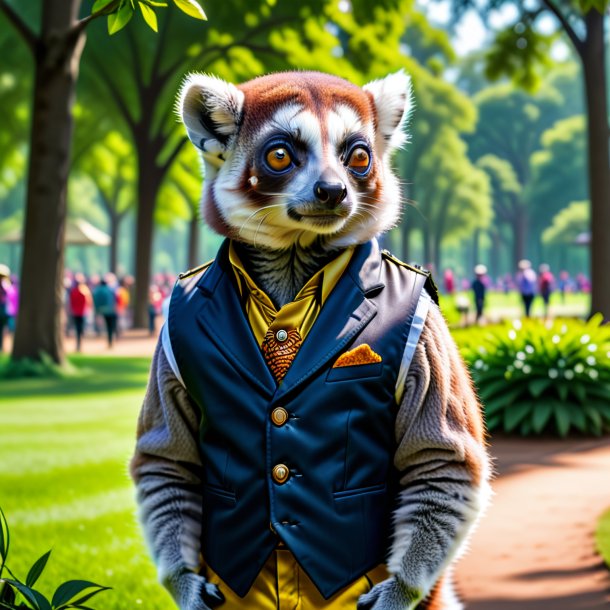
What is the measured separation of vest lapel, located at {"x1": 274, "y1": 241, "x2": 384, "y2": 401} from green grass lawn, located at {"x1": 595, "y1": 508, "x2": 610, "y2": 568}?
4480 millimetres

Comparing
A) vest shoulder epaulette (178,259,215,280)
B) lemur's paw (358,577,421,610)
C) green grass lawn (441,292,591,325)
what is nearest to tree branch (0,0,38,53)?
green grass lawn (441,292,591,325)

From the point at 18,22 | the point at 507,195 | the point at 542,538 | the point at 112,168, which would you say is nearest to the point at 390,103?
the point at 542,538

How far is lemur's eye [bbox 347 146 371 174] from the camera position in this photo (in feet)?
7.62

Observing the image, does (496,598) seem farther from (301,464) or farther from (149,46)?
(149,46)

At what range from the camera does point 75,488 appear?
26.2ft

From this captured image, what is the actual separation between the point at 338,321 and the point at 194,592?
79cm

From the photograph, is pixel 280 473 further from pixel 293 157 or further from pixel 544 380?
pixel 544 380

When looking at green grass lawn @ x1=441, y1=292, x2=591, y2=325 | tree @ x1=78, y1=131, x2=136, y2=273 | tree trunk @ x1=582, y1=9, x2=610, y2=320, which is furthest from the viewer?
tree @ x1=78, y1=131, x2=136, y2=273

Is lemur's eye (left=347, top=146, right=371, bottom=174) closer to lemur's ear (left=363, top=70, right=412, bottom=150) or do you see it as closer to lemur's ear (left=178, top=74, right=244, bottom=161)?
lemur's ear (left=363, top=70, right=412, bottom=150)

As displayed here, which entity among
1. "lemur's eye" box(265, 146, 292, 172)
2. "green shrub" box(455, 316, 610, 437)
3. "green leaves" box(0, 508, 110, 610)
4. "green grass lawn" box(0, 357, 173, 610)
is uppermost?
"lemur's eye" box(265, 146, 292, 172)

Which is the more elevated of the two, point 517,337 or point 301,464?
point 301,464

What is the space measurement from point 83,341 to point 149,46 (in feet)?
28.1

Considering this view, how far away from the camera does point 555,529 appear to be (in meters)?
6.98

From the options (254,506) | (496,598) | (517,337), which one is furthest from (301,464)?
(517,337)
